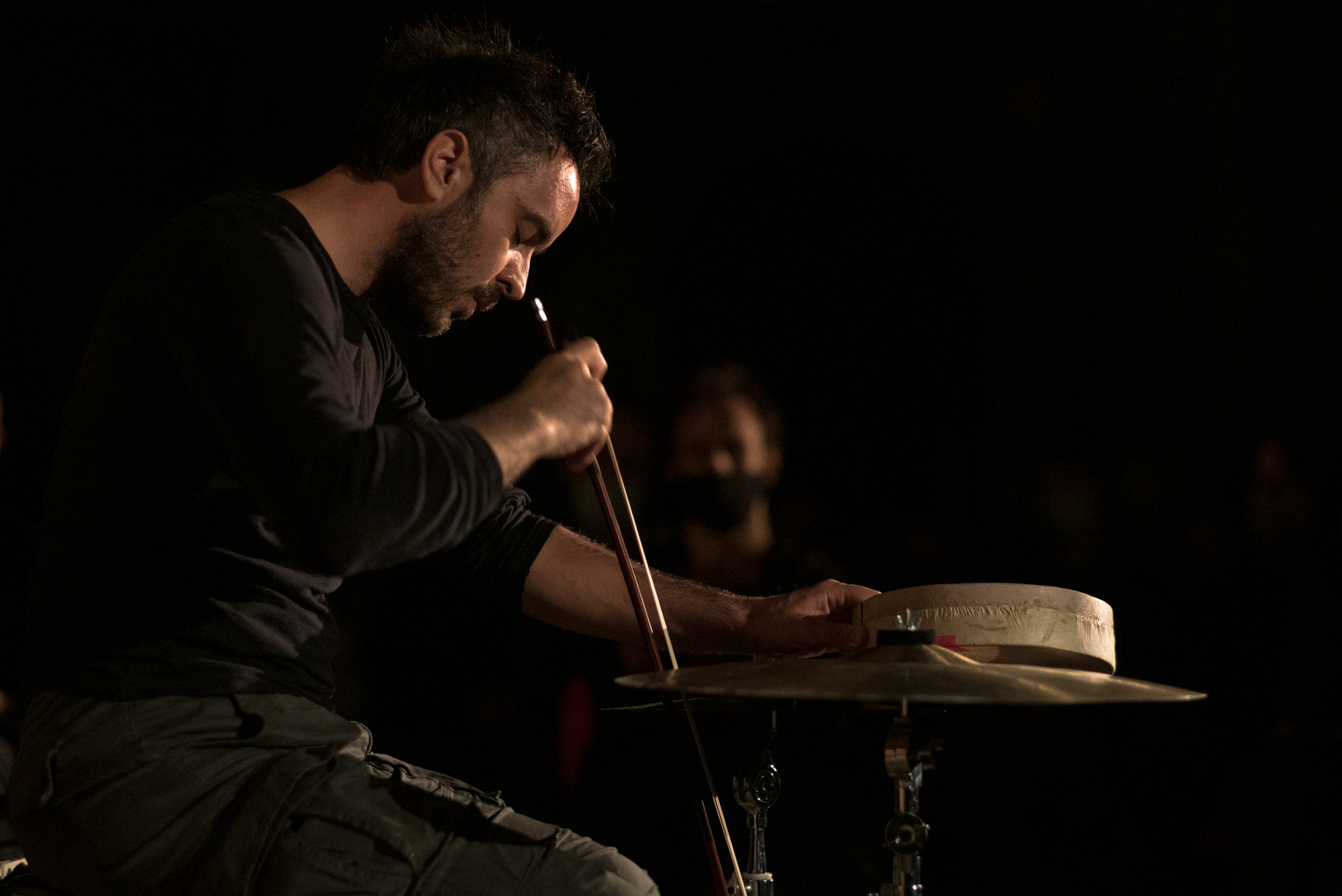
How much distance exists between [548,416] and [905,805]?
60cm

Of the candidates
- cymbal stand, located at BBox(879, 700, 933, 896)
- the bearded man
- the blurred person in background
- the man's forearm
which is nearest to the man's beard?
the bearded man

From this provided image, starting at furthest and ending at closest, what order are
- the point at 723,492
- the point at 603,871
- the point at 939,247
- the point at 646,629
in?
1. the point at 939,247
2. the point at 723,492
3. the point at 646,629
4. the point at 603,871

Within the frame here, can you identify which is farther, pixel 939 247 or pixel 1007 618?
pixel 939 247

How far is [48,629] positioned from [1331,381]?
14.4 feet

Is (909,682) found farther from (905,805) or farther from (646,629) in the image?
(646,629)

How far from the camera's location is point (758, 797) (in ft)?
5.14

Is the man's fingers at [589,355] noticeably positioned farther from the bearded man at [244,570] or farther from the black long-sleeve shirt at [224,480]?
the black long-sleeve shirt at [224,480]

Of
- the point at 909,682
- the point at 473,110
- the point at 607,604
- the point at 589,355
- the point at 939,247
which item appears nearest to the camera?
the point at 909,682

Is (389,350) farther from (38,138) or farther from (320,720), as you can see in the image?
(38,138)

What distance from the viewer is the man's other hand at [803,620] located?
1.69 meters

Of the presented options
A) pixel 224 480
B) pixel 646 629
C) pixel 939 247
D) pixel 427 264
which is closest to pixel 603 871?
pixel 646 629

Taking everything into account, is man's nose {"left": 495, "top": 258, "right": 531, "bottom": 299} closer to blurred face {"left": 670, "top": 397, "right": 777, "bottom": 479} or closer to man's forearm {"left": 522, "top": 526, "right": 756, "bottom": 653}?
man's forearm {"left": 522, "top": 526, "right": 756, "bottom": 653}

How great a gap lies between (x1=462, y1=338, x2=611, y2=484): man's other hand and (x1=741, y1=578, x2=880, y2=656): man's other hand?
1.65 feet

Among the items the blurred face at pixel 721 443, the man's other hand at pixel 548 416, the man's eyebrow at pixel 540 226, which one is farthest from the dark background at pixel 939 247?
the man's other hand at pixel 548 416
